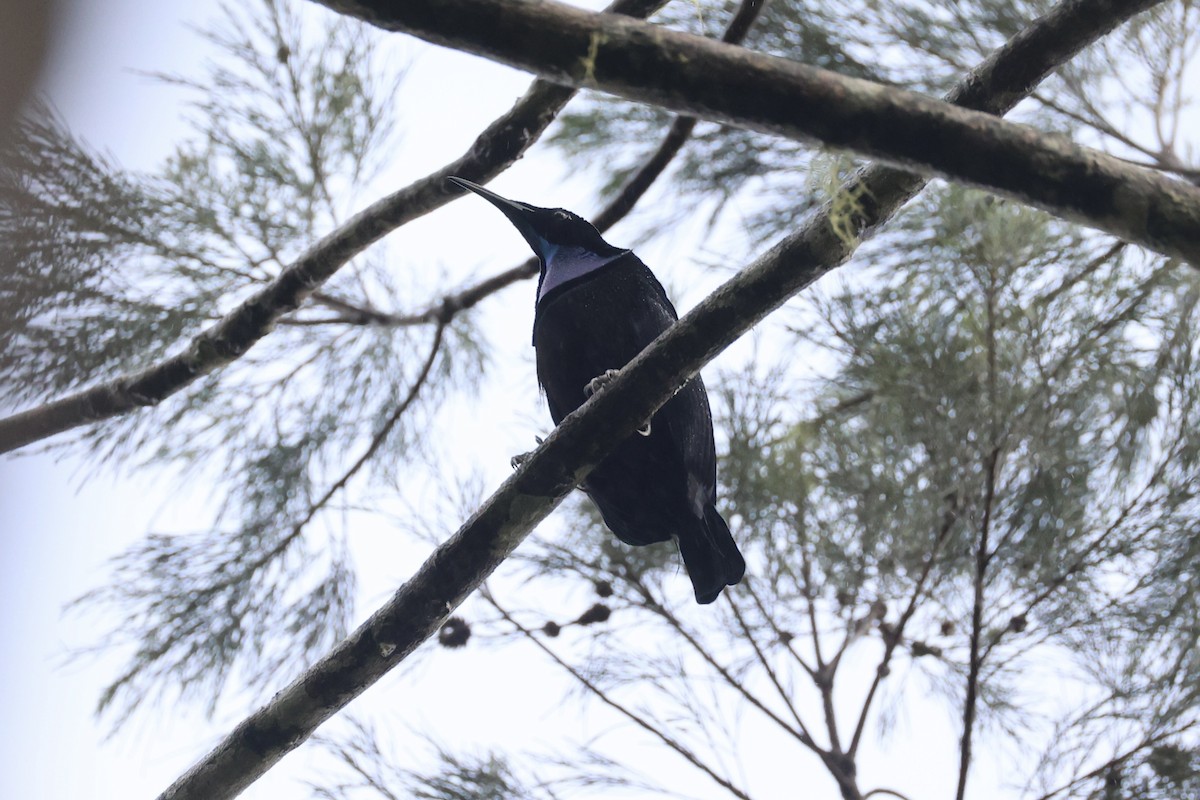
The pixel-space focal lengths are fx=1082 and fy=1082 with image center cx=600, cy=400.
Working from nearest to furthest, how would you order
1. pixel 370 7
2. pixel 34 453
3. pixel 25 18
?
pixel 25 18, pixel 370 7, pixel 34 453

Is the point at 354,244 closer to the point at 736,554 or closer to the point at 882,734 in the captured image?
the point at 736,554

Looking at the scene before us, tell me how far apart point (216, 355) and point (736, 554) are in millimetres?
1047

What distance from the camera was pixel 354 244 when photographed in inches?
79.4

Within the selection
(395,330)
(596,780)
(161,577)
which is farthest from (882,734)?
(161,577)

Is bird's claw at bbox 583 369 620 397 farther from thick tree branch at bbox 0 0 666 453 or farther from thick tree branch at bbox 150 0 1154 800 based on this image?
thick tree branch at bbox 0 0 666 453

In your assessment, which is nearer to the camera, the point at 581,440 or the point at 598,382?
the point at 581,440

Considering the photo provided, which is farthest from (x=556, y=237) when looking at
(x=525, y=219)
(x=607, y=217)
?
(x=607, y=217)

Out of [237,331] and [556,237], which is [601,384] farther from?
[237,331]

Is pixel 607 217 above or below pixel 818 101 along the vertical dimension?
above

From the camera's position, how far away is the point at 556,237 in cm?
200

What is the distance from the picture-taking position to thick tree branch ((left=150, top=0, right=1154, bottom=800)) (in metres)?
1.21

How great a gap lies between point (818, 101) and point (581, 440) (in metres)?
→ 0.56

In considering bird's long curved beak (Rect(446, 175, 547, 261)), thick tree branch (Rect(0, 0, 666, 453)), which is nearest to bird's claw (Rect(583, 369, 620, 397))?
bird's long curved beak (Rect(446, 175, 547, 261))

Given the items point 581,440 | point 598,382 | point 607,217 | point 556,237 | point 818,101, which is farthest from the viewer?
point 607,217
